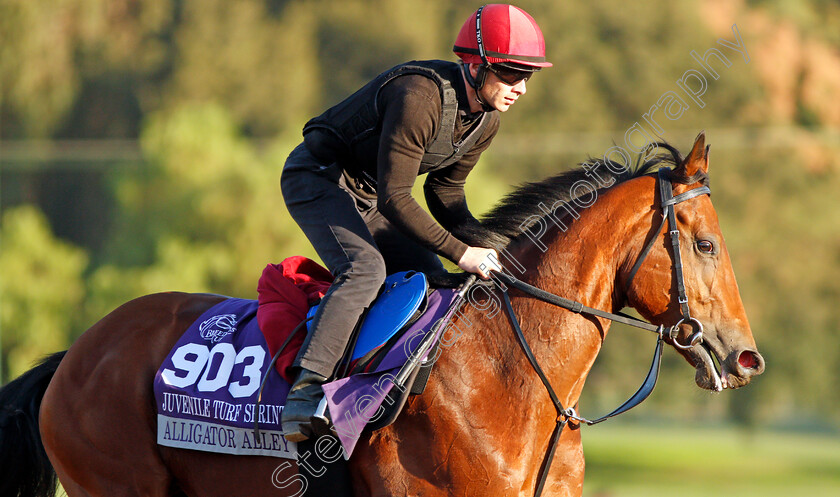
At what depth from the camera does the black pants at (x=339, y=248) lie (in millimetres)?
3676

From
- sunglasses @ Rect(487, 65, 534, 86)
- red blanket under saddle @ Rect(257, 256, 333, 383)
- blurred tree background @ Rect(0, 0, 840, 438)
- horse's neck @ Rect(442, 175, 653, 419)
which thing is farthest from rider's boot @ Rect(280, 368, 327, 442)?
blurred tree background @ Rect(0, 0, 840, 438)

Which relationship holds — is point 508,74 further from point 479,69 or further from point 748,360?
point 748,360

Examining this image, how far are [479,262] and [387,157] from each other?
598 mm

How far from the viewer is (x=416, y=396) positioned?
3625 mm

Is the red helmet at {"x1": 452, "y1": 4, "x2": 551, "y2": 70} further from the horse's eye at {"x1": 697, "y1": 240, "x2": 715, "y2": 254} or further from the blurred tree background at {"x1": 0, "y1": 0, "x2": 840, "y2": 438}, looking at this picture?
the blurred tree background at {"x1": 0, "y1": 0, "x2": 840, "y2": 438}

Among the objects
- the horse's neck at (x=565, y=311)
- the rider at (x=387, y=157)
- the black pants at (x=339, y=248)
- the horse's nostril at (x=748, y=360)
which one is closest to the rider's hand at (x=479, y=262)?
the rider at (x=387, y=157)

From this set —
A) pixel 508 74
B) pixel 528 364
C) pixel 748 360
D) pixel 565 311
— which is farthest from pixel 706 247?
pixel 508 74

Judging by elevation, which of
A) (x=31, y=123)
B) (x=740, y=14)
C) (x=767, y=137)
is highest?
(x=740, y=14)

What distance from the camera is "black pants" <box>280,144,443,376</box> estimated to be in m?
3.68

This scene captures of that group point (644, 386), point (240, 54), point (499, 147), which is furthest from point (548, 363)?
point (240, 54)

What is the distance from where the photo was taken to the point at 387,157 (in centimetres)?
367

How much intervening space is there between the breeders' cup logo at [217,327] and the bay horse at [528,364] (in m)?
0.35

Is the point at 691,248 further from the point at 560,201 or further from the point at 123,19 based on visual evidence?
the point at 123,19

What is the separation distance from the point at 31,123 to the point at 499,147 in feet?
50.7
